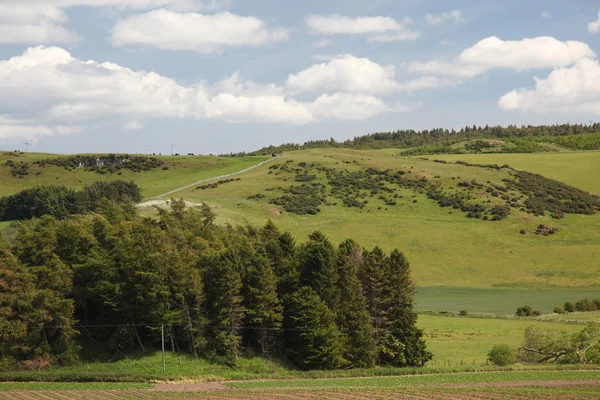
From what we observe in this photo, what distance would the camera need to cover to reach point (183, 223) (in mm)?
84688

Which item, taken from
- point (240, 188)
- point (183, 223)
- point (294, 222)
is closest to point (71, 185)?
point (240, 188)

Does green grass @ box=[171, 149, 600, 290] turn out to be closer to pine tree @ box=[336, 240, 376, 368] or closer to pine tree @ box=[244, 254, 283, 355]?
pine tree @ box=[336, 240, 376, 368]

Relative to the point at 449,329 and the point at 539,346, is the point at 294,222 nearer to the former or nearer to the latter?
the point at 449,329

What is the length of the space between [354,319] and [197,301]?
15.4 metres

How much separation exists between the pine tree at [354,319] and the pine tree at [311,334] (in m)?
1.41

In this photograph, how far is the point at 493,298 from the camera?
3812 inches

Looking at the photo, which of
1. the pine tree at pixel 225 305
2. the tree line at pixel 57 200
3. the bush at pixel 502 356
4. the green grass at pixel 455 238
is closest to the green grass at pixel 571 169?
the green grass at pixel 455 238

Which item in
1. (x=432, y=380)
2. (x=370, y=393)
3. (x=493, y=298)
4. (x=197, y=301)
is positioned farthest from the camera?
(x=493, y=298)

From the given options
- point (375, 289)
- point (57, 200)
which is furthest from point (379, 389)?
point (57, 200)

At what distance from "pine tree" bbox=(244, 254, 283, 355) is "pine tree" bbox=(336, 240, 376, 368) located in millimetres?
6349

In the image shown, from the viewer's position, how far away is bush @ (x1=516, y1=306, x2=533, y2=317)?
8253cm

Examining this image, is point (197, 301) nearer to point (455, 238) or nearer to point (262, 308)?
point (262, 308)

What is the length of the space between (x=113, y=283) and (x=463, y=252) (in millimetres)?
71045

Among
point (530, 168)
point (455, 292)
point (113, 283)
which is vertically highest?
point (530, 168)
